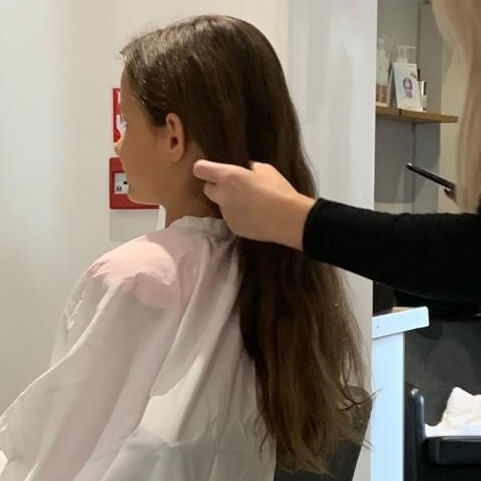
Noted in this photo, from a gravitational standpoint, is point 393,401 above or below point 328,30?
below

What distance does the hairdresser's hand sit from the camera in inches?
38.1

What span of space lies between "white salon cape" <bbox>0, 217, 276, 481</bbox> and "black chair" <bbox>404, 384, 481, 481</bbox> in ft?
5.13

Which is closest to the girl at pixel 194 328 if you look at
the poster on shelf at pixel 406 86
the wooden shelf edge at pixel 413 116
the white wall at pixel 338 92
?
the white wall at pixel 338 92

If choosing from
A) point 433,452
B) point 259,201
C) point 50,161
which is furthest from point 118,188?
point 433,452

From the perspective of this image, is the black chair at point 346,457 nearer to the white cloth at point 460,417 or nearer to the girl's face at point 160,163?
the girl's face at point 160,163

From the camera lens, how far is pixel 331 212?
3.07ft

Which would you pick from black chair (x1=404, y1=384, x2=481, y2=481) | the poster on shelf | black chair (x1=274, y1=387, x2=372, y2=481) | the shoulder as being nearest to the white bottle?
the poster on shelf

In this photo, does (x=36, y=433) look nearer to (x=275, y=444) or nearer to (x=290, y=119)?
(x=275, y=444)

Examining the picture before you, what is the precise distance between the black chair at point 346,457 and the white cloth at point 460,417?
152 centimetres

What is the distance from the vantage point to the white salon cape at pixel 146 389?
3.60 ft

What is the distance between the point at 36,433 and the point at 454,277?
586 millimetres

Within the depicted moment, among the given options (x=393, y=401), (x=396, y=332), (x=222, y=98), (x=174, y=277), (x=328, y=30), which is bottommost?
(x=393, y=401)

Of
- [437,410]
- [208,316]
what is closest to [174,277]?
[208,316]

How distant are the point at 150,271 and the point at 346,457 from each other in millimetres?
413
